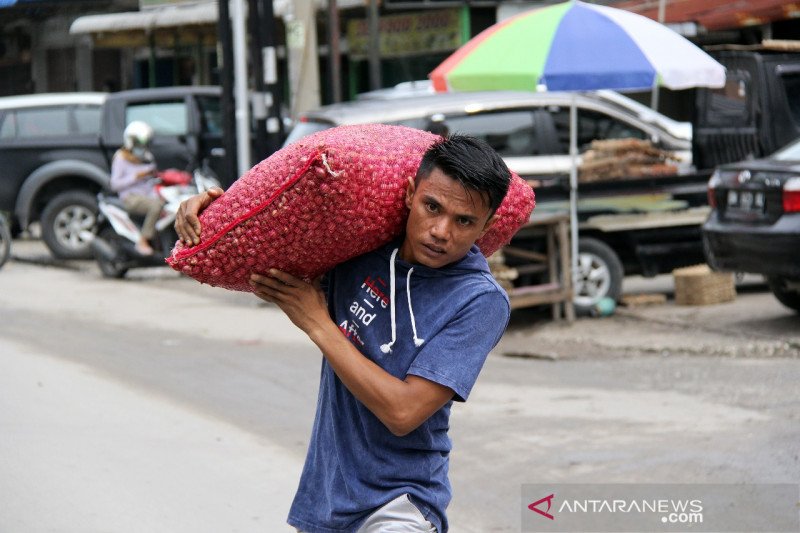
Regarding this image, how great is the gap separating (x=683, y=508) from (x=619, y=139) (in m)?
6.06

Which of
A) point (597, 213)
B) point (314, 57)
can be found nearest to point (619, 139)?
point (597, 213)

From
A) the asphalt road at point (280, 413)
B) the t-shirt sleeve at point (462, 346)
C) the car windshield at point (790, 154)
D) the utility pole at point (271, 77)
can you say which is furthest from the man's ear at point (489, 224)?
the utility pole at point (271, 77)

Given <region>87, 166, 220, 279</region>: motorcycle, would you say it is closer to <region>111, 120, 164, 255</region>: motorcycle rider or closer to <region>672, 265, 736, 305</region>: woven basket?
<region>111, 120, 164, 255</region>: motorcycle rider

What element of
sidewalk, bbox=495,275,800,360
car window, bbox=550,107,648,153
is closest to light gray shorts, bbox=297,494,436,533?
sidewalk, bbox=495,275,800,360

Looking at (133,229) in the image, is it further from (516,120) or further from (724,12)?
(724,12)

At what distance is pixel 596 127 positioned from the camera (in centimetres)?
1134

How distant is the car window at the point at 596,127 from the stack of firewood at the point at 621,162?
6.1 inches

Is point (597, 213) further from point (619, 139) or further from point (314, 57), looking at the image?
point (314, 57)

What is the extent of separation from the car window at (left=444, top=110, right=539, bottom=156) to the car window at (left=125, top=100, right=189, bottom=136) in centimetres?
567

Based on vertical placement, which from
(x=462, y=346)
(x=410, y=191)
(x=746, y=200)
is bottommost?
(x=746, y=200)

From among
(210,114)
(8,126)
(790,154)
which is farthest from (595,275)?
(8,126)

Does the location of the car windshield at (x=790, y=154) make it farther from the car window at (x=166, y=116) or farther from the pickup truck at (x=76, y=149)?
the car window at (x=166, y=116)

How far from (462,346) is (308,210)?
44 cm

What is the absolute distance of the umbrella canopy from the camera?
966 cm
